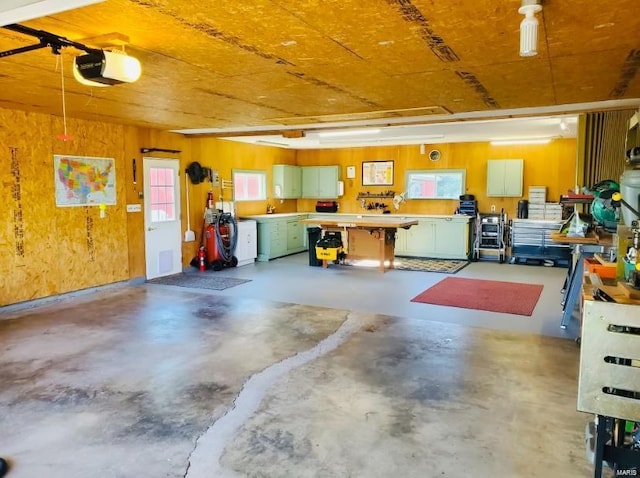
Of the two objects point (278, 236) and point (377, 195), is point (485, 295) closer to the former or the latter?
point (278, 236)

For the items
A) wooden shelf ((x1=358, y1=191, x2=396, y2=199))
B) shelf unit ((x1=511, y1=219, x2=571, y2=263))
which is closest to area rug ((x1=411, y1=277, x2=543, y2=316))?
shelf unit ((x1=511, y1=219, x2=571, y2=263))

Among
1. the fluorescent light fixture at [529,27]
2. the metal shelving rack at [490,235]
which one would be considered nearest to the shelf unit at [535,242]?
the metal shelving rack at [490,235]

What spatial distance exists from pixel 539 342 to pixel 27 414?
4.40 metres

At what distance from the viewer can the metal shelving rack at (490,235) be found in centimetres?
943

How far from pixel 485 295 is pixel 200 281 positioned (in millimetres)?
4427

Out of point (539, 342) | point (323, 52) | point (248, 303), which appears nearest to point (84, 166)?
point (248, 303)

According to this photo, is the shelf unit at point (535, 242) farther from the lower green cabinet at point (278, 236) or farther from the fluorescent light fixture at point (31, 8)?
the fluorescent light fixture at point (31, 8)

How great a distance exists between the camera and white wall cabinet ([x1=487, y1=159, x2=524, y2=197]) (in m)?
9.40

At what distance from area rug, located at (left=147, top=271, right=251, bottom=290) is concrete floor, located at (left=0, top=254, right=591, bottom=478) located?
4.08 feet

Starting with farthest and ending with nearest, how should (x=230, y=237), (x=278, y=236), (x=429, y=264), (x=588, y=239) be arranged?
(x=278, y=236), (x=429, y=264), (x=230, y=237), (x=588, y=239)

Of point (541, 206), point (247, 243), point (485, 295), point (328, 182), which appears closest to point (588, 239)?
point (485, 295)

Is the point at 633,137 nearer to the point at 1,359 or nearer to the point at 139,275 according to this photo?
the point at 1,359

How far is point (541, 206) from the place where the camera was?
30.7 ft

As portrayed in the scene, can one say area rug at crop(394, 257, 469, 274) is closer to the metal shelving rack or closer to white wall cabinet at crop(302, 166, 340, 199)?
the metal shelving rack
